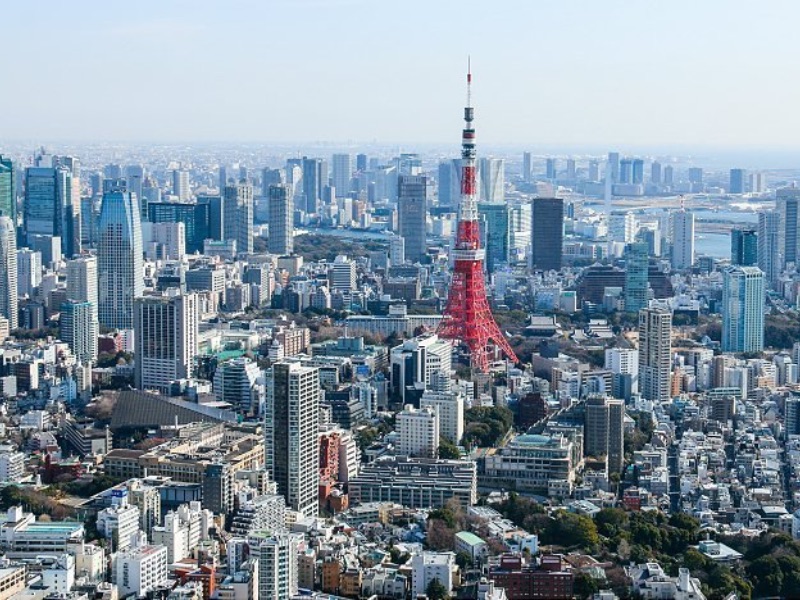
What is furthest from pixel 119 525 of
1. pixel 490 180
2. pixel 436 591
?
pixel 490 180

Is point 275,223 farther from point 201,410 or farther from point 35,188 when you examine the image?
point 201,410

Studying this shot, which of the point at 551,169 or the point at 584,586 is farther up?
the point at 551,169

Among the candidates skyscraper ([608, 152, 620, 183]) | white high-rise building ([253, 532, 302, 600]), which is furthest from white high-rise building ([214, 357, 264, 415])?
skyscraper ([608, 152, 620, 183])

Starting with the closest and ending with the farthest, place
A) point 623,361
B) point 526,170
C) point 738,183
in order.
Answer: point 623,361 < point 738,183 < point 526,170

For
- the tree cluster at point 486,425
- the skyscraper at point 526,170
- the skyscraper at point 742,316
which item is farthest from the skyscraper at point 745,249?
the skyscraper at point 526,170

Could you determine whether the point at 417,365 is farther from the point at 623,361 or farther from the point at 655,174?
the point at 655,174

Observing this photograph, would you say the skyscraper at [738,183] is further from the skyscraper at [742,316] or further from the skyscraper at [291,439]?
the skyscraper at [291,439]

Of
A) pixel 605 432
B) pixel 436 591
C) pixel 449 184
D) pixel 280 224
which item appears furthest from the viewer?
pixel 449 184
